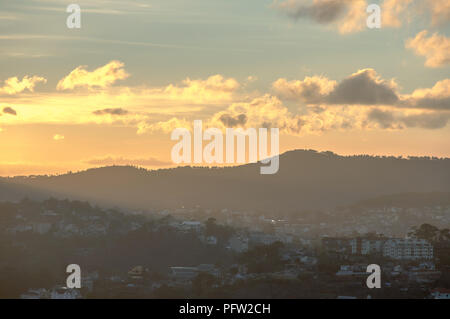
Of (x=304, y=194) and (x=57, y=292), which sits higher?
(x=304, y=194)

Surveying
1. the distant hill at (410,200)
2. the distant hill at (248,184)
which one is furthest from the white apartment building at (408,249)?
the distant hill at (248,184)

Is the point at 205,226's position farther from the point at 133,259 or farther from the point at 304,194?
the point at 304,194

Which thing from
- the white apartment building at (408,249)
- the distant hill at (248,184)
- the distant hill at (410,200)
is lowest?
the white apartment building at (408,249)

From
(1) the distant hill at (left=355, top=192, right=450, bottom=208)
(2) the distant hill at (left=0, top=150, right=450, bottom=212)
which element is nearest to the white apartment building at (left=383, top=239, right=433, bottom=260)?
(1) the distant hill at (left=355, top=192, right=450, bottom=208)

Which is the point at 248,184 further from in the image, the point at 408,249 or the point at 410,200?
the point at 408,249

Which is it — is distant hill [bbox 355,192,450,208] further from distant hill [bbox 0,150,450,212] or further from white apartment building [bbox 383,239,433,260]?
white apartment building [bbox 383,239,433,260]

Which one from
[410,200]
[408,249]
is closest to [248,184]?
[410,200]

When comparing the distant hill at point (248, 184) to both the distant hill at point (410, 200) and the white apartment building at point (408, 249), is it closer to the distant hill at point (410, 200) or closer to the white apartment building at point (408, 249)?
the distant hill at point (410, 200)
